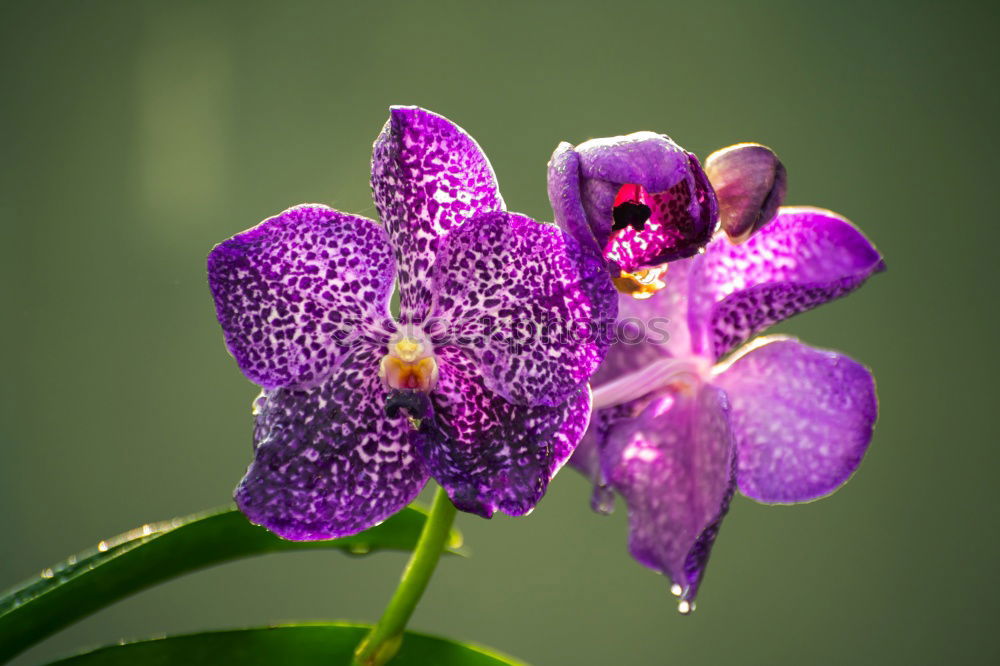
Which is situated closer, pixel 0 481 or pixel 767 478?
pixel 767 478

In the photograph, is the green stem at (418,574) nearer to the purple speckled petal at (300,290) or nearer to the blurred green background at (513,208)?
the purple speckled petal at (300,290)

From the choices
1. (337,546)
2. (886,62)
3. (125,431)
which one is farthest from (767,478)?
(886,62)

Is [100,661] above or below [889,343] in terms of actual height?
above

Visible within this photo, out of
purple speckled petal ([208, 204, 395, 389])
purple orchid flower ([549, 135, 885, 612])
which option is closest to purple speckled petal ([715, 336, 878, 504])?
purple orchid flower ([549, 135, 885, 612])

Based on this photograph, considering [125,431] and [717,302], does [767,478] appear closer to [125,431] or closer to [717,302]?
[717,302]

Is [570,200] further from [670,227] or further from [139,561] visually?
[139,561]

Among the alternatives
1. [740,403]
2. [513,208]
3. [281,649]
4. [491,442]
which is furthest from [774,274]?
[513,208]

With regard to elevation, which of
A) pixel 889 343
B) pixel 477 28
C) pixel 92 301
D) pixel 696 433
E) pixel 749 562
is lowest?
pixel 749 562
